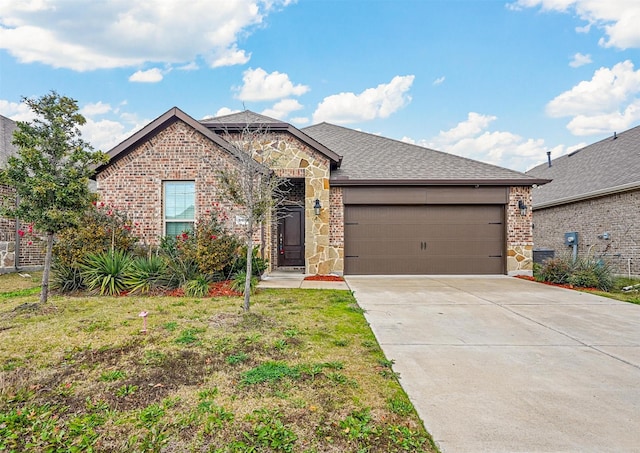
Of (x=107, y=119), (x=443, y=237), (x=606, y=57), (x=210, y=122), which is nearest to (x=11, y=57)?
(x=107, y=119)

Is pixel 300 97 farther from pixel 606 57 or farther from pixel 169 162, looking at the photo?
pixel 606 57

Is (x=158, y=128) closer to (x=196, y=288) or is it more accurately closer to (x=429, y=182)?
(x=196, y=288)

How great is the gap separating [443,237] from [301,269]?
15.8 feet

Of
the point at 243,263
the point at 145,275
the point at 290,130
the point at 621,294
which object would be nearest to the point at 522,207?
the point at 621,294

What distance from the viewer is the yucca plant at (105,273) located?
7113 millimetres

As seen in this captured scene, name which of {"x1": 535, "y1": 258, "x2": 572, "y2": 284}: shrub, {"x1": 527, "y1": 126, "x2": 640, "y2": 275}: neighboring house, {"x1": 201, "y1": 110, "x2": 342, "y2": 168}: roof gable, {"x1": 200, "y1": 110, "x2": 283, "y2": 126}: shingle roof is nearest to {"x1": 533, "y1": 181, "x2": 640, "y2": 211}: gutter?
{"x1": 527, "y1": 126, "x2": 640, "y2": 275}: neighboring house

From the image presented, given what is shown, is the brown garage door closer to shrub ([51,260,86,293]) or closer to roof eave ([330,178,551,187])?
roof eave ([330,178,551,187])

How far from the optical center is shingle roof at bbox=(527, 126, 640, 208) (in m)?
11.7

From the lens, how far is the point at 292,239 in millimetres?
11867

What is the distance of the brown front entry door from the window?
3.31m

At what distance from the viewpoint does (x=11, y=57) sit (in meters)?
11.5

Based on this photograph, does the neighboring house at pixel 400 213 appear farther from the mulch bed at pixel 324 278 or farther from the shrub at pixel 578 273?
the shrub at pixel 578 273

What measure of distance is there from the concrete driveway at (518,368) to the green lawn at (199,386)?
13.2 inches

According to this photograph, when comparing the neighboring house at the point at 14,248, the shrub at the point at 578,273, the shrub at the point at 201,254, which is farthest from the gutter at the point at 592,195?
the neighboring house at the point at 14,248
